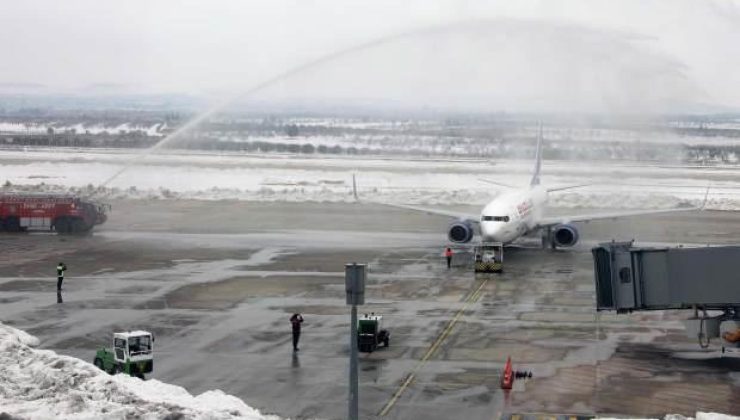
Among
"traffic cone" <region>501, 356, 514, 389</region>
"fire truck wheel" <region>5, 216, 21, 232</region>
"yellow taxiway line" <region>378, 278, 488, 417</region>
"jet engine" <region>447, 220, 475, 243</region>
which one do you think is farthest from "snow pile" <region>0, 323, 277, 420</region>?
"fire truck wheel" <region>5, 216, 21, 232</region>

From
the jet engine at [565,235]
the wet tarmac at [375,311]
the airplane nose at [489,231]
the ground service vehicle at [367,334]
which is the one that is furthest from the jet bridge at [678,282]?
the jet engine at [565,235]

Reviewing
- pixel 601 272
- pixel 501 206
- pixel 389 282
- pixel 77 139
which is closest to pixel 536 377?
pixel 601 272

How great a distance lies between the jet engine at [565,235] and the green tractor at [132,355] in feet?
110

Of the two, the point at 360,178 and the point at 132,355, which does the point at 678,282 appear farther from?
the point at 360,178

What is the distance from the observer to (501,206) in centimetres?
5628

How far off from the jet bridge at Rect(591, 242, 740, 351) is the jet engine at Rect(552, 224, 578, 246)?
25.7 meters

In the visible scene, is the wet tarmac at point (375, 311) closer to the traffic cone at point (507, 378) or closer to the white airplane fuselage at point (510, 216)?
the traffic cone at point (507, 378)

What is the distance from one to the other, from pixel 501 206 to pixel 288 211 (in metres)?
28.2

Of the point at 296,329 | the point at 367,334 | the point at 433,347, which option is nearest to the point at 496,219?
the point at 433,347

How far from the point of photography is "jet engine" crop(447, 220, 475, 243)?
194 feet

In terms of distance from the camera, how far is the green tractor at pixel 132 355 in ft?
96.2

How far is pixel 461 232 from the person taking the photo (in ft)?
194

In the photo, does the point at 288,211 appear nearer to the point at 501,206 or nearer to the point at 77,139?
the point at 501,206

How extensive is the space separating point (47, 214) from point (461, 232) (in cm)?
2578
